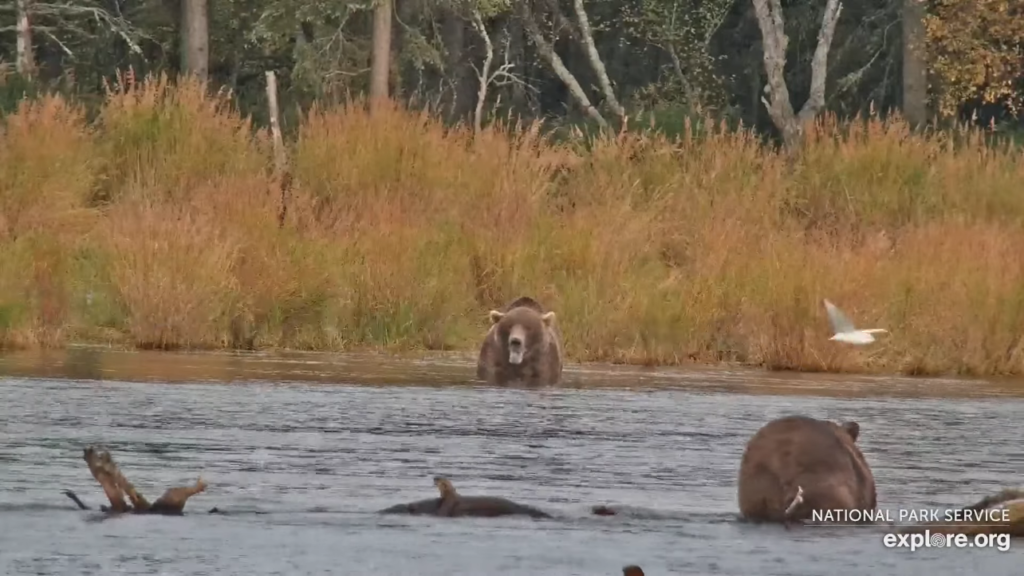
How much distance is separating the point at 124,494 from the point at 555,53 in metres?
34.5

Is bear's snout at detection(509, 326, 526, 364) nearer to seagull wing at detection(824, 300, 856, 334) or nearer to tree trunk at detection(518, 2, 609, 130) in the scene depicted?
seagull wing at detection(824, 300, 856, 334)

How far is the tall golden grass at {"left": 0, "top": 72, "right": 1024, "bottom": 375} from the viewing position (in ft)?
64.1

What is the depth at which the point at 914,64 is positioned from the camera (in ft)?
121

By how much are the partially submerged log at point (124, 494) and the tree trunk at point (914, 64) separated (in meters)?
28.3

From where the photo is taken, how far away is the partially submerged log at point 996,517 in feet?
29.6

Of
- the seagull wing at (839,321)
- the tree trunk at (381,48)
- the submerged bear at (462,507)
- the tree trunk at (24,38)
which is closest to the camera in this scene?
the submerged bear at (462,507)

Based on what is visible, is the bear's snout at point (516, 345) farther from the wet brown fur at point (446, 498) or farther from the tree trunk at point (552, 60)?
the tree trunk at point (552, 60)

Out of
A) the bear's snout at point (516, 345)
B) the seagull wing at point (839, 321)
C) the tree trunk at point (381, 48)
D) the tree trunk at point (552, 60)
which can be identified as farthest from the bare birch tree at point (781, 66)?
the seagull wing at point (839, 321)

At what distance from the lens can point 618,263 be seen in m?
21.4

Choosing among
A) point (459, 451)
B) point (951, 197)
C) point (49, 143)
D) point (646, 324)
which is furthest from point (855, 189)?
point (459, 451)

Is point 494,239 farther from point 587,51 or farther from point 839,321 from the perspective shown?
point 587,51

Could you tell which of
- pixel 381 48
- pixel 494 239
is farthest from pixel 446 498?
pixel 381 48

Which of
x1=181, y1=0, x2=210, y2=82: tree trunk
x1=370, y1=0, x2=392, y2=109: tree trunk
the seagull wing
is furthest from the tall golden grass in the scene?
x1=181, y1=0, x2=210, y2=82: tree trunk

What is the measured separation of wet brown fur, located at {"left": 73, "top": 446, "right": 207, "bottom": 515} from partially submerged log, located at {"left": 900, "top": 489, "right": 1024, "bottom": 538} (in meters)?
3.15
